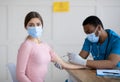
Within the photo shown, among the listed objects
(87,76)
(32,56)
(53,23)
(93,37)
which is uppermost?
(53,23)

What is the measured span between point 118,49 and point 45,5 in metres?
1.45

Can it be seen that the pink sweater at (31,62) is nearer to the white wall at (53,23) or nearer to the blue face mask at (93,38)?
the blue face mask at (93,38)

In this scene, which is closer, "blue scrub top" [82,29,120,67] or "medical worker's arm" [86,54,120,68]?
"medical worker's arm" [86,54,120,68]

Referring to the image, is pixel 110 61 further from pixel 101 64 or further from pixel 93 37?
pixel 93 37

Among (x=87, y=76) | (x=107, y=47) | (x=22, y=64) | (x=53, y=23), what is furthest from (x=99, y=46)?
(x=53, y=23)

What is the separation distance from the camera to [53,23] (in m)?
3.25

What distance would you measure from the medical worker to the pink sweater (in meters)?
0.43

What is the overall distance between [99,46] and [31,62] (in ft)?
2.67

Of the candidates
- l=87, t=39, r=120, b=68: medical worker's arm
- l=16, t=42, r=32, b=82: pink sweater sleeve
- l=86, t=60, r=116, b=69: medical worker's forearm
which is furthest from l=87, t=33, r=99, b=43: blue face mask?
l=16, t=42, r=32, b=82: pink sweater sleeve

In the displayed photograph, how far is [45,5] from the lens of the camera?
10.5 ft

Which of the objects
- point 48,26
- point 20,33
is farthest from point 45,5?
point 20,33

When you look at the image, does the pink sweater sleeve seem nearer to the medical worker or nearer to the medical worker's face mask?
the medical worker

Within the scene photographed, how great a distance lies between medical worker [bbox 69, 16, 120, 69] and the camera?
6.47 feet

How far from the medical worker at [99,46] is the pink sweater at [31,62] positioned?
→ 0.43 m
